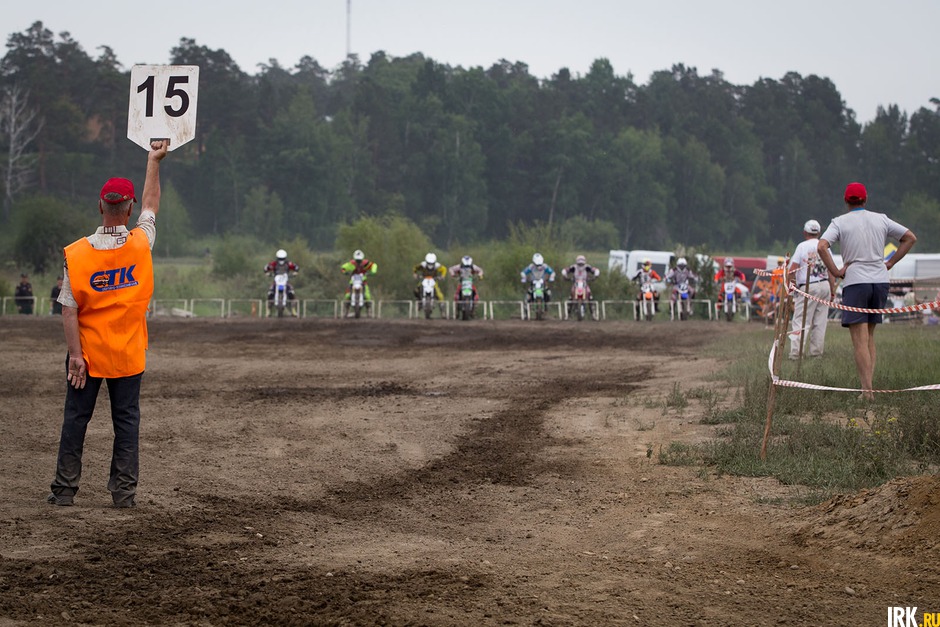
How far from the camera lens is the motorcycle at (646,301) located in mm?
36781

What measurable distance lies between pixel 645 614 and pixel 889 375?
27.4ft

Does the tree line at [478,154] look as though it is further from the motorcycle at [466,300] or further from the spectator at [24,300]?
the motorcycle at [466,300]

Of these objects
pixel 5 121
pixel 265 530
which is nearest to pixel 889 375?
pixel 265 530

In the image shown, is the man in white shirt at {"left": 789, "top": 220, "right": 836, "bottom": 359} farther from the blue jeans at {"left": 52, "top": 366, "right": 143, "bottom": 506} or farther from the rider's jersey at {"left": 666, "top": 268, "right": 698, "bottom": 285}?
the rider's jersey at {"left": 666, "top": 268, "right": 698, "bottom": 285}

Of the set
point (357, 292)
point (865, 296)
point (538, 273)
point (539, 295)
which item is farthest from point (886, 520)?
point (357, 292)

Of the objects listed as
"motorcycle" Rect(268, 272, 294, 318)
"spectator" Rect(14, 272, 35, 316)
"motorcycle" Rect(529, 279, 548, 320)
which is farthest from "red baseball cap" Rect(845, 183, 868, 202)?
"spectator" Rect(14, 272, 35, 316)

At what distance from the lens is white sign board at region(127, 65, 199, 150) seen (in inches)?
359

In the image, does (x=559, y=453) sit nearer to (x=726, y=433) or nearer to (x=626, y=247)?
(x=726, y=433)

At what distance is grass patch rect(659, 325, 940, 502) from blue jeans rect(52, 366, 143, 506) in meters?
4.39

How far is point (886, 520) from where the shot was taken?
677cm

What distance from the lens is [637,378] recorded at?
17078mm

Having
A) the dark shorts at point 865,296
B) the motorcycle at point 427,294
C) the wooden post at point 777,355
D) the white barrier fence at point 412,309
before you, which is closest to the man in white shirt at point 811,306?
the dark shorts at point 865,296

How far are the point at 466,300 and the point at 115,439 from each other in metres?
28.4

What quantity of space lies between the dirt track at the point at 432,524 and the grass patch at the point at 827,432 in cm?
35
